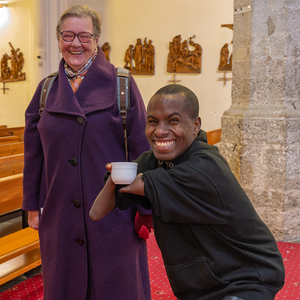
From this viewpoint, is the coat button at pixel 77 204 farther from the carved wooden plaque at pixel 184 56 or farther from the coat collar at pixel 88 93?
the carved wooden plaque at pixel 184 56

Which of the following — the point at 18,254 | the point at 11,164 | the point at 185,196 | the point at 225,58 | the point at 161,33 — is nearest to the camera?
Answer: the point at 185,196

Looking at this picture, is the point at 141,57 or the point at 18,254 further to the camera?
the point at 141,57

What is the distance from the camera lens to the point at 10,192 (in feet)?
9.75

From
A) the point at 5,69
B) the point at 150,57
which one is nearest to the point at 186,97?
the point at 150,57

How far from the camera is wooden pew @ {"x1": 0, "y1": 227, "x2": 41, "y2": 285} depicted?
2623 mm

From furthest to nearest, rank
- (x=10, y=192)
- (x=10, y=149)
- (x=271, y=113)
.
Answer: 1. (x=10, y=149)
2. (x=271, y=113)
3. (x=10, y=192)

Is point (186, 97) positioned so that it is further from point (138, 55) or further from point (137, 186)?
point (138, 55)

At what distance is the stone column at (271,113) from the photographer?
372cm

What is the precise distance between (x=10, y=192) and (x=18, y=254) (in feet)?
1.72

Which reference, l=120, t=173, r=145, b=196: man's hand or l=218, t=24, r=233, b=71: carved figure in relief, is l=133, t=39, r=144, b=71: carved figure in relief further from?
l=120, t=173, r=145, b=196: man's hand

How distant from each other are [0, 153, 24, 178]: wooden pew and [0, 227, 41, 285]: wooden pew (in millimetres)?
1280

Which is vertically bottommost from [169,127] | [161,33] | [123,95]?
[169,127]

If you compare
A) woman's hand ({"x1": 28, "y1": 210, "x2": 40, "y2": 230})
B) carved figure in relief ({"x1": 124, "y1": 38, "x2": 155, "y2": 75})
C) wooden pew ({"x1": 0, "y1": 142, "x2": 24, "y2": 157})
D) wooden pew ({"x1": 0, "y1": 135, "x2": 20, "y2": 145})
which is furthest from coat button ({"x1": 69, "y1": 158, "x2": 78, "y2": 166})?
carved figure in relief ({"x1": 124, "y1": 38, "x2": 155, "y2": 75})

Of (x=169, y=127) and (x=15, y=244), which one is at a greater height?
(x=169, y=127)
